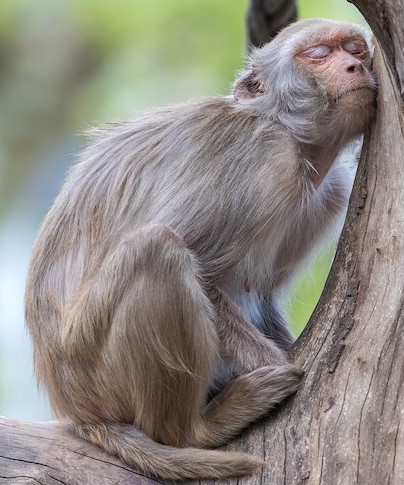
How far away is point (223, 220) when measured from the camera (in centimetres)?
507

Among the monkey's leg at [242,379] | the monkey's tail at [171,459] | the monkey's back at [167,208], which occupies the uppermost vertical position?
the monkey's back at [167,208]

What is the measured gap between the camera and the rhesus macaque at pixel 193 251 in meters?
4.73

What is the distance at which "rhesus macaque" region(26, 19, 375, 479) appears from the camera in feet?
15.5

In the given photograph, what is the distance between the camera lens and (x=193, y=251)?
5.07 metres

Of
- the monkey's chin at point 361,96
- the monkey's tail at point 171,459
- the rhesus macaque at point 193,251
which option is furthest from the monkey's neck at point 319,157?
the monkey's tail at point 171,459

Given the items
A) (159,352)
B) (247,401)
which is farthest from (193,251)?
(247,401)

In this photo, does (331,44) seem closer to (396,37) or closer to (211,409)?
(396,37)

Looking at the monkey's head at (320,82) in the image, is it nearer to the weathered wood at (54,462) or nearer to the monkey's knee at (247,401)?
the monkey's knee at (247,401)

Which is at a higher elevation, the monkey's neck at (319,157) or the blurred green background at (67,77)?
the blurred green background at (67,77)

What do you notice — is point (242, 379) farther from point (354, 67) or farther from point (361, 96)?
point (354, 67)

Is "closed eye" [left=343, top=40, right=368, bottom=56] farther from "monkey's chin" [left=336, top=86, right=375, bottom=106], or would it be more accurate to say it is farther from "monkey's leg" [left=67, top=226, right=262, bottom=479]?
"monkey's leg" [left=67, top=226, right=262, bottom=479]

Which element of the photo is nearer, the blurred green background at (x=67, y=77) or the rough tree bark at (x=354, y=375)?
the rough tree bark at (x=354, y=375)

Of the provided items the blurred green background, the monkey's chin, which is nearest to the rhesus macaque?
the monkey's chin

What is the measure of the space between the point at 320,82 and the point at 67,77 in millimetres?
10396
